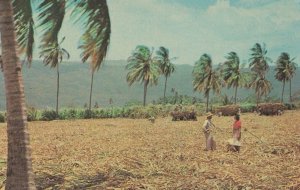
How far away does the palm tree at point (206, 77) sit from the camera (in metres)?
100

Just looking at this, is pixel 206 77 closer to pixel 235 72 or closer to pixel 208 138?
pixel 235 72

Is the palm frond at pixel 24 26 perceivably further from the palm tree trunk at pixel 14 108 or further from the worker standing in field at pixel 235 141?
the worker standing in field at pixel 235 141

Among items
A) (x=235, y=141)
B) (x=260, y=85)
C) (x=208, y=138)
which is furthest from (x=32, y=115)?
(x=260, y=85)

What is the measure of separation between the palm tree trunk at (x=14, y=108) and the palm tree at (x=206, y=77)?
86.8m

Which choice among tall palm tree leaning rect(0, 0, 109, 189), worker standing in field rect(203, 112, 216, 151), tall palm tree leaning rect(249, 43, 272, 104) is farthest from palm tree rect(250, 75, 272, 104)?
tall palm tree leaning rect(0, 0, 109, 189)

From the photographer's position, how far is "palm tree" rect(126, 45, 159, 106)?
94.1 meters

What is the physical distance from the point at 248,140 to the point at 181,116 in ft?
96.2

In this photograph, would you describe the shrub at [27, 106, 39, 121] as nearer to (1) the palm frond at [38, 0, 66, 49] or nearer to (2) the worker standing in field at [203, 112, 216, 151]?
(2) the worker standing in field at [203, 112, 216, 151]

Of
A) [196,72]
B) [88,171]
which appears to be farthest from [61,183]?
[196,72]

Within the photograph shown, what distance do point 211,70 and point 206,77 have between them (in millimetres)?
1495

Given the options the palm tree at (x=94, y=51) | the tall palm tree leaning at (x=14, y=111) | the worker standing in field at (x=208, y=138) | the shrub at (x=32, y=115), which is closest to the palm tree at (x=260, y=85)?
the shrub at (x=32, y=115)

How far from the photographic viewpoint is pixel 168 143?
2733 cm

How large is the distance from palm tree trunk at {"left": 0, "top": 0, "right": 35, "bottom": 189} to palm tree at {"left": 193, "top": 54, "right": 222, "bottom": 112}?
86.8 meters

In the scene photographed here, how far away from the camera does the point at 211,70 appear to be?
331ft
